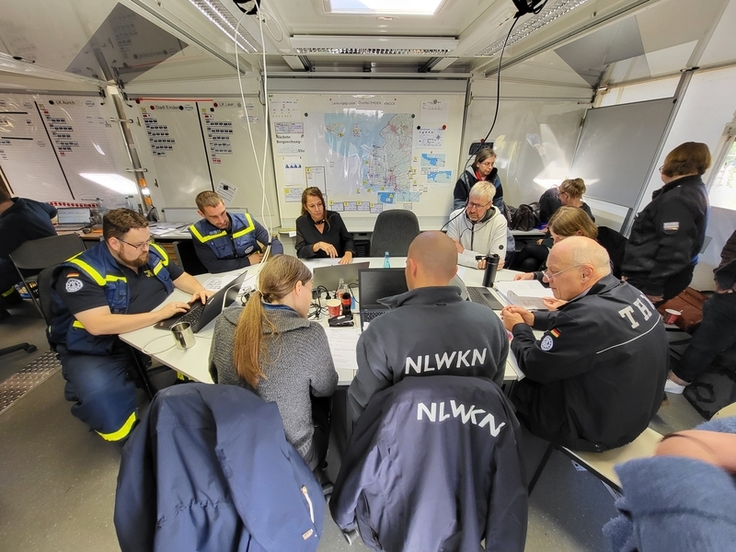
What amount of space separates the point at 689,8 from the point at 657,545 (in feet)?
12.4

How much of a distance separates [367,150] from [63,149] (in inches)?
144

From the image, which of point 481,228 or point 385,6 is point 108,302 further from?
point 481,228

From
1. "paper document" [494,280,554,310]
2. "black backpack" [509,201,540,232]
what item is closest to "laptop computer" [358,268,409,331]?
"paper document" [494,280,554,310]

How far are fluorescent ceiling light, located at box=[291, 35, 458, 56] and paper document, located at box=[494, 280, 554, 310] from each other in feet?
6.31

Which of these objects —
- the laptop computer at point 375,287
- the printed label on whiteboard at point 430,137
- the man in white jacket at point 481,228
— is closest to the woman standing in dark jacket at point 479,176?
the printed label on whiteboard at point 430,137

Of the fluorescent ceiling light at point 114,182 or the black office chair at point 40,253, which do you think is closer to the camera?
the black office chair at point 40,253

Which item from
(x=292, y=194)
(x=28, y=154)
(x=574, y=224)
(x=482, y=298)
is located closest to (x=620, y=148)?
(x=574, y=224)

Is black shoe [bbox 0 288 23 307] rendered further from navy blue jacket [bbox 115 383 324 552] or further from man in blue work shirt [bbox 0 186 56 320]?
navy blue jacket [bbox 115 383 324 552]

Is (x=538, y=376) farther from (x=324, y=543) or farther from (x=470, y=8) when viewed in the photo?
(x=470, y=8)

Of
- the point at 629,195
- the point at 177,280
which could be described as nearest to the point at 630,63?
the point at 629,195

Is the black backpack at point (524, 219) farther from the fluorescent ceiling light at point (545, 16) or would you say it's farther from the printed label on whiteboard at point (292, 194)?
the printed label on whiteboard at point (292, 194)

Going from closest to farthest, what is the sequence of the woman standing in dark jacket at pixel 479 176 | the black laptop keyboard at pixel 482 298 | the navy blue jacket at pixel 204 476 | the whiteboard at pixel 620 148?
1. the navy blue jacket at pixel 204 476
2. the black laptop keyboard at pixel 482 298
3. the whiteboard at pixel 620 148
4. the woman standing in dark jacket at pixel 479 176

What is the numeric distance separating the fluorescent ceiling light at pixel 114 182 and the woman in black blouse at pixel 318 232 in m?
2.66

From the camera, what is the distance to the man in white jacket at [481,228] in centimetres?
229
